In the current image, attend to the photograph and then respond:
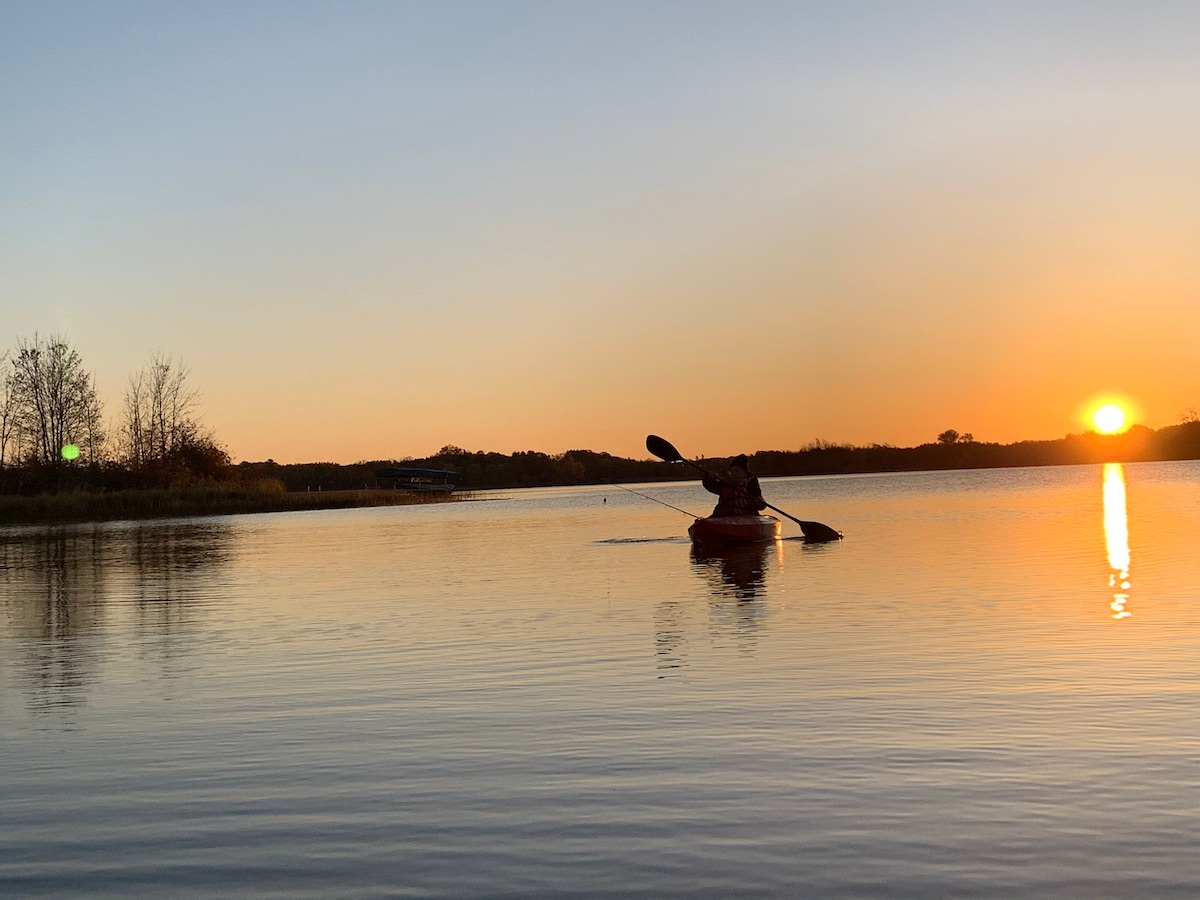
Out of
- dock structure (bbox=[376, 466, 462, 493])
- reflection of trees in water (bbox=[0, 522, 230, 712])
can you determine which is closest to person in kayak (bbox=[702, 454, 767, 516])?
reflection of trees in water (bbox=[0, 522, 230, 712])

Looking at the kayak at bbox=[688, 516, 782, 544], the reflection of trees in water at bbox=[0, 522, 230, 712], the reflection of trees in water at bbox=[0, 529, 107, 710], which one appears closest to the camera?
the reflection of trees in water at bbox=[0, 529, 107, 710]

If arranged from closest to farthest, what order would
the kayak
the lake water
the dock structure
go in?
→ 1. the lake water
2. the kayak
3. the dock structure

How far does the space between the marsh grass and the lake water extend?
50.9 m

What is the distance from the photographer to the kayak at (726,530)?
33094 millimetres

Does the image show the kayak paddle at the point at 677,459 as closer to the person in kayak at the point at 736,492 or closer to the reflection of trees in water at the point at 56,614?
the person in kayak at the point at 736,492

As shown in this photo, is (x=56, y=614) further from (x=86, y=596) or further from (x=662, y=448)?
(x=662, y=448)

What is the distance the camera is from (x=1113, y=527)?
39.7 metres

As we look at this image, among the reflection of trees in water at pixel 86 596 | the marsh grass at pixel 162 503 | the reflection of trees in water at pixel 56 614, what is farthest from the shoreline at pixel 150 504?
the reflection of trees in water at pixel 56 614

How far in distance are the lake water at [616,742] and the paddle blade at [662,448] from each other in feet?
44.5

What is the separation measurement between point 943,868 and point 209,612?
17.3m

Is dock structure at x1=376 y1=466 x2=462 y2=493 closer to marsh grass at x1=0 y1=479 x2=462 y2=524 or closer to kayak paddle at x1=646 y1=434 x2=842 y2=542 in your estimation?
marsh grass at x1=0 y1=479 x2=462 y2=524

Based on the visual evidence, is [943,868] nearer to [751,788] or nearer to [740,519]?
[751,788]

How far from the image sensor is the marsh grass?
69.6 metres

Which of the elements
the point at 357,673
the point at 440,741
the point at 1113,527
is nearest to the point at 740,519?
the point at 1113,527
